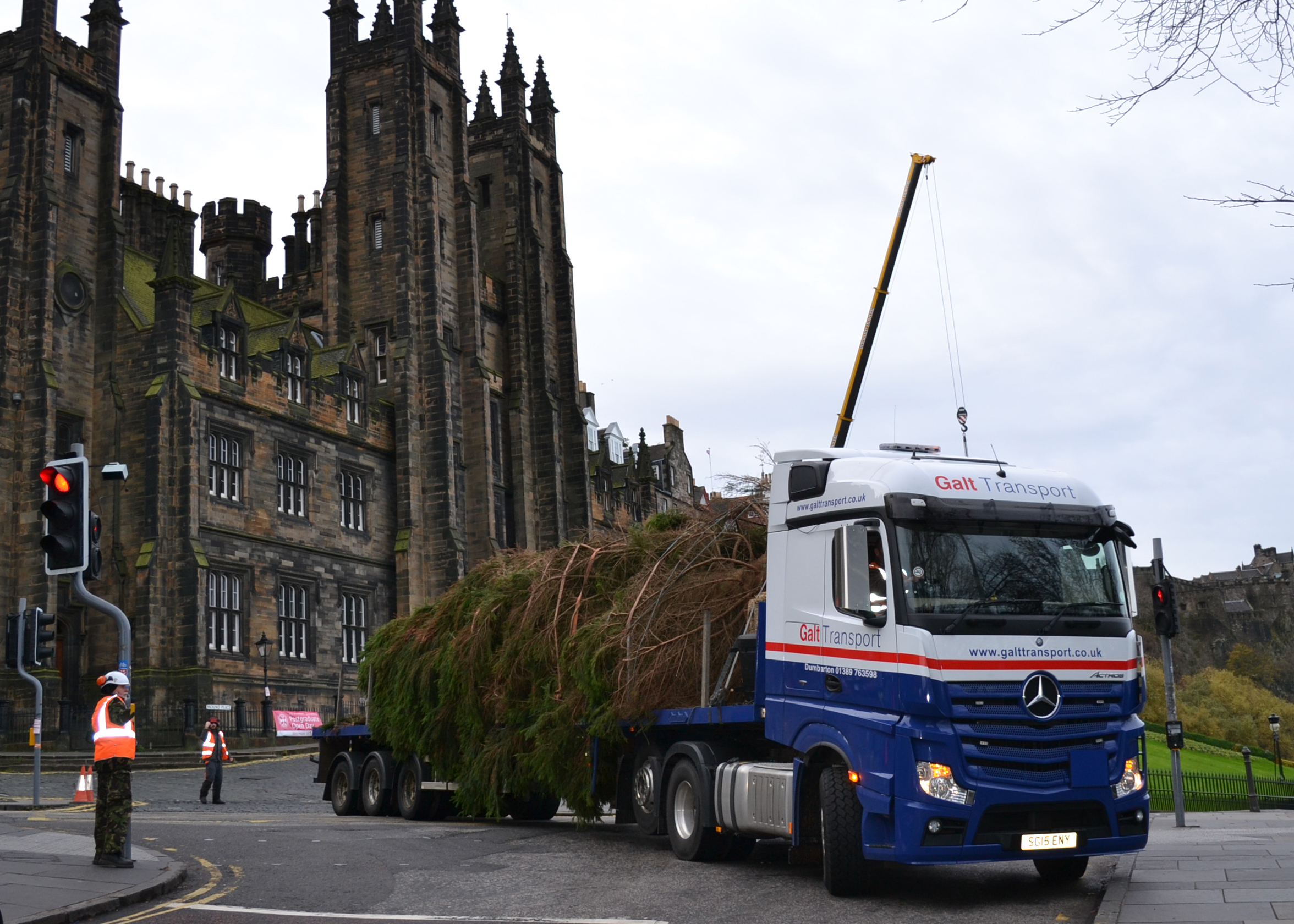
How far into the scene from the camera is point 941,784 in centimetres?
948

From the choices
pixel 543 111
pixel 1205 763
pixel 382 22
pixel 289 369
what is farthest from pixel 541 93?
pixel 1205 763

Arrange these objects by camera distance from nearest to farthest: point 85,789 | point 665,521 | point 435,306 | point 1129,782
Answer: point 1129,782 < point 665,521 < point 85,789 < point 435,306

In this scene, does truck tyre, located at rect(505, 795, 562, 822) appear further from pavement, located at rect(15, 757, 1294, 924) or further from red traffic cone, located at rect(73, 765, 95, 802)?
red traffic cone, located at rect(73, 765, 95, 802)

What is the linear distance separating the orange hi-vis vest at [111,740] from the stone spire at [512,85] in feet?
165

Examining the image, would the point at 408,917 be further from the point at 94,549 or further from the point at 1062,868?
the point at 1062,868

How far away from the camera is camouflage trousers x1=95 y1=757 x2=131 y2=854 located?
11.6 meters

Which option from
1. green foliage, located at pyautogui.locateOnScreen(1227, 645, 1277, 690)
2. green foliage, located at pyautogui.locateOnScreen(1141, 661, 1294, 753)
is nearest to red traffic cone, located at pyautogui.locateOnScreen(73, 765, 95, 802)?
green foliage, located at pyautogui.locateOnScreen(1141, 661, 1294, 753)

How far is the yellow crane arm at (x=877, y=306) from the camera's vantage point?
1085 inches

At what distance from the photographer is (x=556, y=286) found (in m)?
59.2

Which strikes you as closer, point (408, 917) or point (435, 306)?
point (408, 917)

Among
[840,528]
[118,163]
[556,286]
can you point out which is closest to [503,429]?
[556,286]

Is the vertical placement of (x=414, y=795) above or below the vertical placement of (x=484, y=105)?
below

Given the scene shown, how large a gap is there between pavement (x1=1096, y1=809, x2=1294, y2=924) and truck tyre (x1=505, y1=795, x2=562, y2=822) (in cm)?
767

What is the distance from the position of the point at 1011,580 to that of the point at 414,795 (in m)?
10.7
